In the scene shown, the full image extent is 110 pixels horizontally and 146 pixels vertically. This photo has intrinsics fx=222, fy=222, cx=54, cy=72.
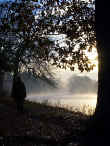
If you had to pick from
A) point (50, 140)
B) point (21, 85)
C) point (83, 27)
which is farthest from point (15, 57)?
point (50, 140)

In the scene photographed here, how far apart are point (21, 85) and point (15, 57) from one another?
10.6 ft

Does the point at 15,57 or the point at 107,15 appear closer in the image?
the point at 107,15

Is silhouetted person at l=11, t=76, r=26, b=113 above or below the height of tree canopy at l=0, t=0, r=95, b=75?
below

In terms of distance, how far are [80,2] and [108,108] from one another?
602 cm

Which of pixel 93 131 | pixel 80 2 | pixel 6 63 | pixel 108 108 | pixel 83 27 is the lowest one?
pixel 93 131

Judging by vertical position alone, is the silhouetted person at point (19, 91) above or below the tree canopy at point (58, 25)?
below

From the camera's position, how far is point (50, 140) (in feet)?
23.9

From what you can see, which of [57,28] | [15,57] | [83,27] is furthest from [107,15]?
[15,57]

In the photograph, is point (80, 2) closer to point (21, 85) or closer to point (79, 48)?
point (79, 48)

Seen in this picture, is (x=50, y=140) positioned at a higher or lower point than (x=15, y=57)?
lower

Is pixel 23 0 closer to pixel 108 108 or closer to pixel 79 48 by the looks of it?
pixel 79 48

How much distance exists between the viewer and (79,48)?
1075 cm

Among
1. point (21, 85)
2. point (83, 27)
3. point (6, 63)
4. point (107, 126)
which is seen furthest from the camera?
point (6, 63)

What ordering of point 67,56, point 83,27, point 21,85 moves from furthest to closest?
point 21,85, point 67,56, point 83,27
